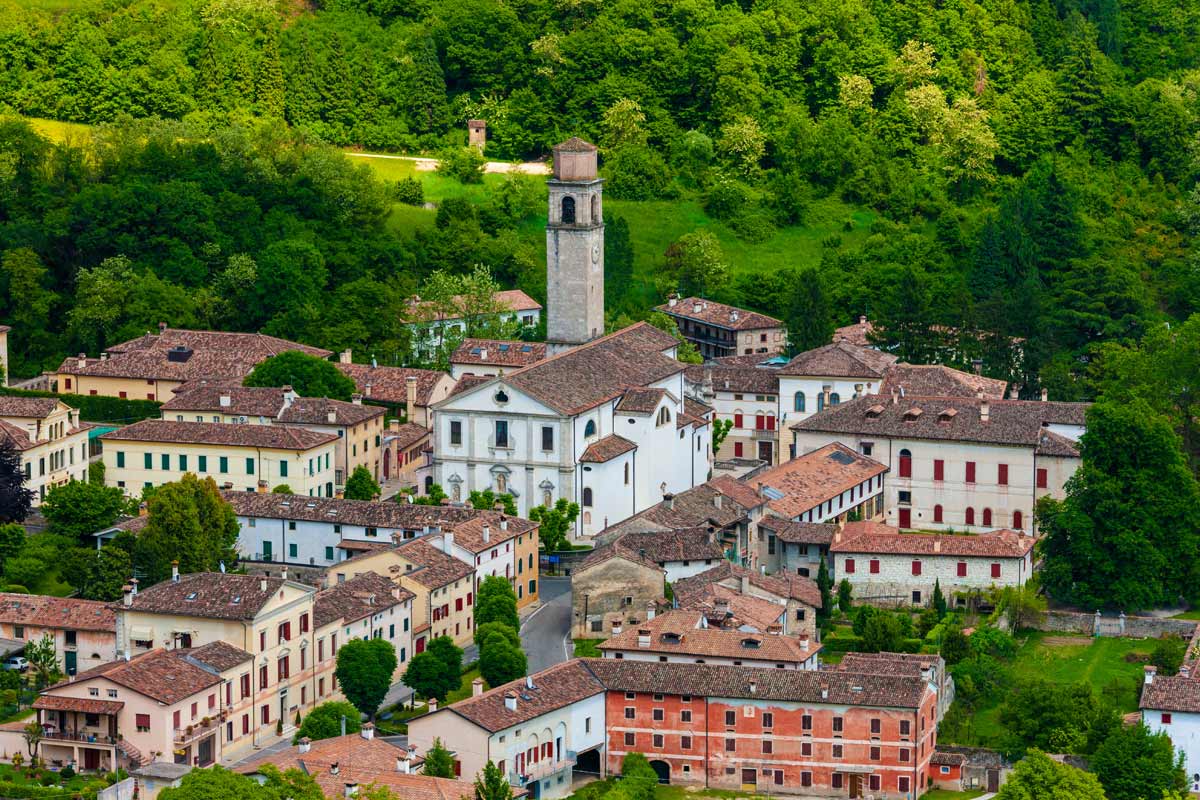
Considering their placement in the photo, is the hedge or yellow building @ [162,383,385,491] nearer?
yellow building @ [162,383,385,491]

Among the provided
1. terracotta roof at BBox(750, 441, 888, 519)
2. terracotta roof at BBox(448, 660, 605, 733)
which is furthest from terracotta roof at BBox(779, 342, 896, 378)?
terracotta roof at BBox(448, 660, 605, 733)

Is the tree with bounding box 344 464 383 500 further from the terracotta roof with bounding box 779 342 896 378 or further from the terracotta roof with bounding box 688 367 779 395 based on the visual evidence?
the terracotta roof with bounding box 779 342 896 378

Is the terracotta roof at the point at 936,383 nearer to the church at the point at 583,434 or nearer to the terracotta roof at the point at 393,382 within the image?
the church at the point at 583,434

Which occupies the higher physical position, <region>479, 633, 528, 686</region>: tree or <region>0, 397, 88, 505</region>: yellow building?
<region>0, 397, 88, 505</region>: yellow building

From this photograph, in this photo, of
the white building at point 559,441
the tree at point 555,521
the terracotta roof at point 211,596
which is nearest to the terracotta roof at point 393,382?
the white building at point 559,441

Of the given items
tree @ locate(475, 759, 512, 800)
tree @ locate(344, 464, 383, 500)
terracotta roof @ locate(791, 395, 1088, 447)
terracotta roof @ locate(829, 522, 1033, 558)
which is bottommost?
tree @ locate(475, 759, 512, 800)

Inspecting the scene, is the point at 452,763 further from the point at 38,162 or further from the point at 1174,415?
the point at 38,162
